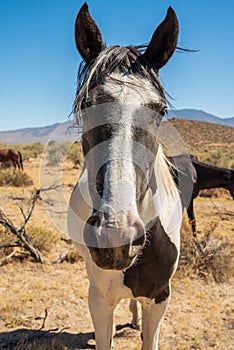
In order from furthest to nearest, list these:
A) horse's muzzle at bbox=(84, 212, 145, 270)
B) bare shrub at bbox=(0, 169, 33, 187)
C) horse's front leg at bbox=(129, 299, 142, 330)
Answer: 1. bare shrub at bbox=(0, 169, 33, 187)
2. horse's front leg at bbox=(129, 299, 142, 330)
3. horse's muzzle at bbox=(84, 212, 145, 270)

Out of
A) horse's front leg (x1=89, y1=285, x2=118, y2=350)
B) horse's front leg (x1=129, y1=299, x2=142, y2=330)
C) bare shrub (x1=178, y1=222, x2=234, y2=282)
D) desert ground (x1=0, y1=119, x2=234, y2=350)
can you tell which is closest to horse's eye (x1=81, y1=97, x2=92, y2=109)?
horse's front leg (x1=89, y1=285, x2=118, y2=350)

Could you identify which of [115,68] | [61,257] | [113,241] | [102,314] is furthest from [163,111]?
[61,257]

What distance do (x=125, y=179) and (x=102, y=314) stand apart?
136 centimetres

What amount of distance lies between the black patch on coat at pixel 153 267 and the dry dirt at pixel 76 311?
50.5 inches

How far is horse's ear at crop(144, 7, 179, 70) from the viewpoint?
200 centimetres

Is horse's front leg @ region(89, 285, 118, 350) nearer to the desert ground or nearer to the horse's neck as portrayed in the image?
the horse's neck

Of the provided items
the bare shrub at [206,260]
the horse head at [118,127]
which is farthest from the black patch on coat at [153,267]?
the bare shrub at [206,260]

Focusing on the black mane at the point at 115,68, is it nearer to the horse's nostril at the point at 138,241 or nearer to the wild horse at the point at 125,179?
the wild horse at the point at 125,179

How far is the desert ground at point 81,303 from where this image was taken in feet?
11.0

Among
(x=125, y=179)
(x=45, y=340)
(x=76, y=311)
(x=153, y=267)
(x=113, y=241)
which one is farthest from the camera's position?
(x=76, y=311)

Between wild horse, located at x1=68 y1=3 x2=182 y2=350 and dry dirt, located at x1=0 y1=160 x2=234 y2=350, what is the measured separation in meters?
0.96

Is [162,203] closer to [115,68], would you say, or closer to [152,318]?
[152,318]

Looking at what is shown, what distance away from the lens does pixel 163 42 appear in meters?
2.03

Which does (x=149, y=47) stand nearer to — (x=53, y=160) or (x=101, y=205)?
(x=101, y=205)
